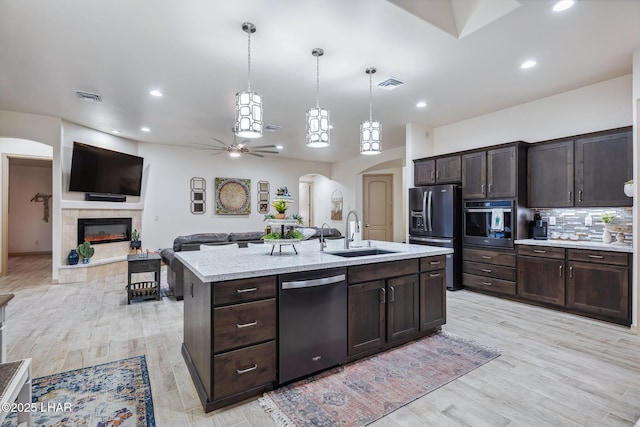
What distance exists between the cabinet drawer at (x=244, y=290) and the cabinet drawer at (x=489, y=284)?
376 cm

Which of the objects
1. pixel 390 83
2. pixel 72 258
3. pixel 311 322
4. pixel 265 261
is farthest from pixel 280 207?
pixel 72 258

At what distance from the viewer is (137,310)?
404 centimetres

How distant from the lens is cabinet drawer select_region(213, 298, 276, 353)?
1.91 meters

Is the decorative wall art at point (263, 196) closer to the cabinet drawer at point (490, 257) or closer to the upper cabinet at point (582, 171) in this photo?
the cabinet drawer at point (490, 257)

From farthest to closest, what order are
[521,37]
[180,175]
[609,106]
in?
[180,175], [609,106], [521,37]

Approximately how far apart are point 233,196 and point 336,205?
3337mm

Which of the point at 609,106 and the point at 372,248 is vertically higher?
the point at 609,106

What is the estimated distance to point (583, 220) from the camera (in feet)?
13.4

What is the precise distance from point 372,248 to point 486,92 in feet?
9.21

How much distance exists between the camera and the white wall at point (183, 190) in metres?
7.27

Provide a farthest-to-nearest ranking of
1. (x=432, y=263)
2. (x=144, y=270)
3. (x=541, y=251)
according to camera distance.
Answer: (x=144, y=270) → (x=541, y=251) → (x=432, y=263)

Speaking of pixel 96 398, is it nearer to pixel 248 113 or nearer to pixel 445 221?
pixel 248 113

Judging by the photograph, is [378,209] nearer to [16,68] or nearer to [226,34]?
[226,34]

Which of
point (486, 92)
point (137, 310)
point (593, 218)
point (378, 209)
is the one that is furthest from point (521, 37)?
point (378, 209)
